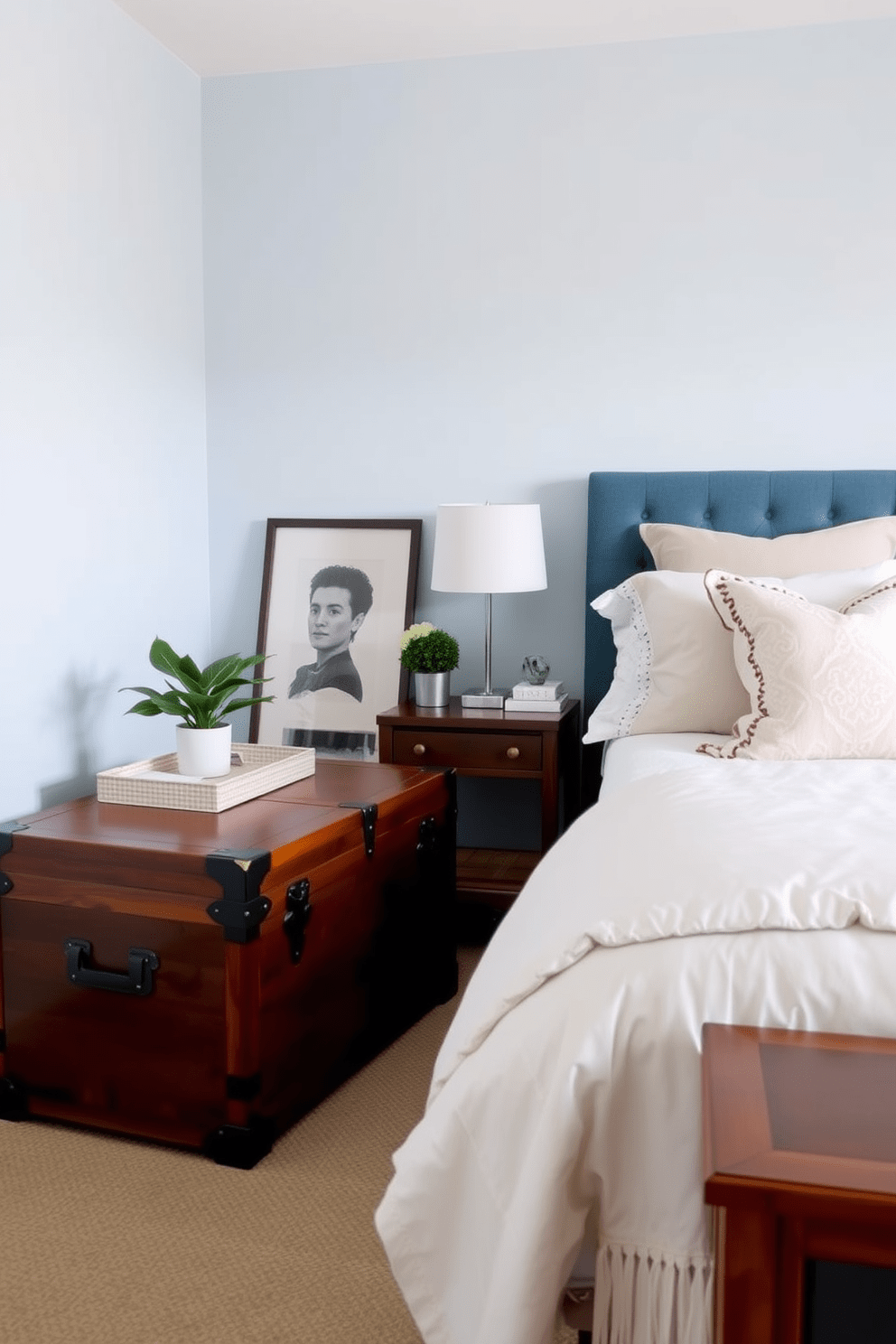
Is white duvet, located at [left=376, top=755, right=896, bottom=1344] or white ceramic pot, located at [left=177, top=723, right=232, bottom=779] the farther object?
white ceramic pot, located at [left=177, top=723, right=232, bottom=779]

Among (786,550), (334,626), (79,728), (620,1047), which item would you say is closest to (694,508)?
(786,550)

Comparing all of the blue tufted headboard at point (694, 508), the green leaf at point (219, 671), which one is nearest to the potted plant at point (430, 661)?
the blue tufted headboard at point (694, 508)

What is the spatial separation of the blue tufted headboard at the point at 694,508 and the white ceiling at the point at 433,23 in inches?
49.8

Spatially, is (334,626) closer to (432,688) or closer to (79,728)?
(432,688)

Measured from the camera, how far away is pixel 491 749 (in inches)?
125

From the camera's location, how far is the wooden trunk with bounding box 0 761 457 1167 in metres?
2.09

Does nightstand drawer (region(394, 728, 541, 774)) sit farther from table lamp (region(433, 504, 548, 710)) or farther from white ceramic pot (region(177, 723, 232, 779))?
white ceramic pot (region(177, 723, 232, 779))

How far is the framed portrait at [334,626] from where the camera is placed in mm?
3646

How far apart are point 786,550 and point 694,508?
0.35 m

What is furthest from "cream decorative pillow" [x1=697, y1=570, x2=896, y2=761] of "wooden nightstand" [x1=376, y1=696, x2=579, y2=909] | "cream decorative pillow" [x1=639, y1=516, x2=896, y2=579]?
"wooden nightstand" [x1=376, y1=696, x2=579, y2=909]

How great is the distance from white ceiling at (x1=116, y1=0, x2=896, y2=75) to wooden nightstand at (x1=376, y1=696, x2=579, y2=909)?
1.95 meters

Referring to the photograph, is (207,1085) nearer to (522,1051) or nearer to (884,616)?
(522,1051)

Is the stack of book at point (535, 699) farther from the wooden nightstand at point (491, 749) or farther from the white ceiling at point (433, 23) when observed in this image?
the white ceiling at point (433, 23)

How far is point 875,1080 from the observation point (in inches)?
43.3
